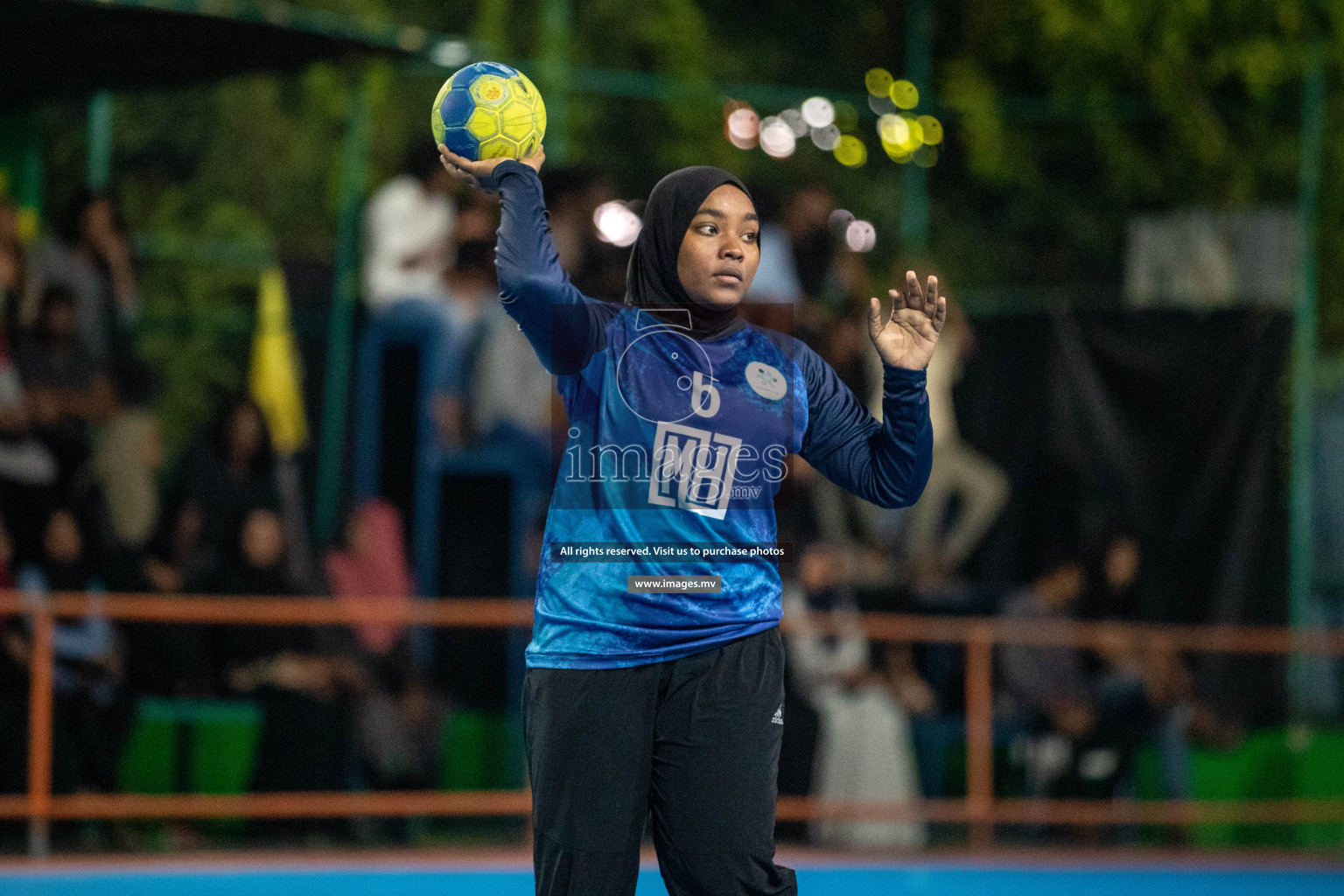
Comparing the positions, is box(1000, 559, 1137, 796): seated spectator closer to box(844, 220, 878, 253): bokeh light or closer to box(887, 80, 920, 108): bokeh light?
box(887, 80, 920, 108): bokeh light

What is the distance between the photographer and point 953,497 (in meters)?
11.9

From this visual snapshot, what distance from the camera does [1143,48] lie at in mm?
15414

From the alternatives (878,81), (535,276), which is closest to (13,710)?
(535,276)

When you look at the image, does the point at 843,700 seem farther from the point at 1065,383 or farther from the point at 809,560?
the point at 1065,383

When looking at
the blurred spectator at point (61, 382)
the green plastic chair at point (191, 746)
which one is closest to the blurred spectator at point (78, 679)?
the green plastic chair at point (191, 746)

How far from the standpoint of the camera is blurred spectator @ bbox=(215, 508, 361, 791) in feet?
30.7

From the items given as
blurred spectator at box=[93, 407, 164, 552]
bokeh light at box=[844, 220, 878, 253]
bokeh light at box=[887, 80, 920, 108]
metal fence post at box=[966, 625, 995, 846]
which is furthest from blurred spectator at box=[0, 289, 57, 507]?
bokeh light at box=[887, 80, 920, 108]

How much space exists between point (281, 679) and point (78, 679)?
1015 millimetres

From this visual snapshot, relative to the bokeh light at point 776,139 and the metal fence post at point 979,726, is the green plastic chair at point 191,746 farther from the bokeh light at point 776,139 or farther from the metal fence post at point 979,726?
the bokeh light at point 776,139

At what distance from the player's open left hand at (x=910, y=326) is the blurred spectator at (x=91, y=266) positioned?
274 inches

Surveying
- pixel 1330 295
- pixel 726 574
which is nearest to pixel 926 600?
pixel 1330 295

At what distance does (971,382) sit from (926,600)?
1527 mm
